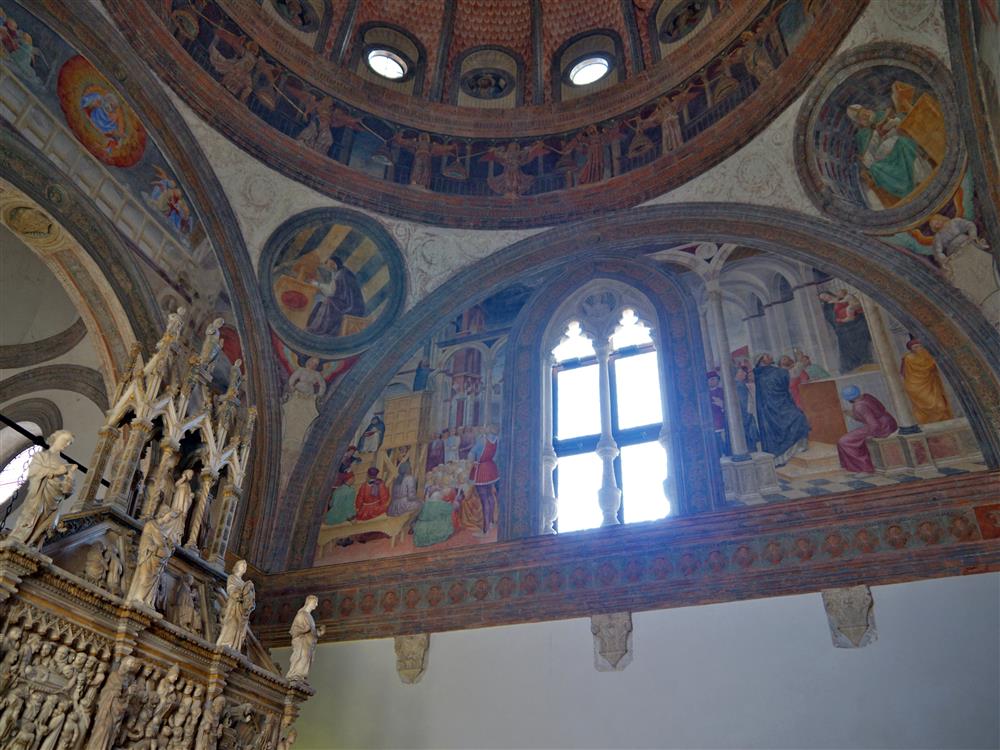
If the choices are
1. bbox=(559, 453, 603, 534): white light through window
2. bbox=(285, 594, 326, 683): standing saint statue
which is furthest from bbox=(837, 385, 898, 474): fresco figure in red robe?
bbox=(285, 594, 326, 683): standing saint statue

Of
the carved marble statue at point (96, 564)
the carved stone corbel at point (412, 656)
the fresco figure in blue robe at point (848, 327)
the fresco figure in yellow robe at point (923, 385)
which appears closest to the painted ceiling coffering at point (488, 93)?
the fresco figure in blue robe at point (848, 327)

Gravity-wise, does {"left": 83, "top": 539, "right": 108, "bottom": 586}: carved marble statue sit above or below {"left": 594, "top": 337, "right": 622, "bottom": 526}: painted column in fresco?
below

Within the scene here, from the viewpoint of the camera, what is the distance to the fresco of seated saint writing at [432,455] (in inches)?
474

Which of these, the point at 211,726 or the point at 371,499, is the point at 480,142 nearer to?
the point at 371,499

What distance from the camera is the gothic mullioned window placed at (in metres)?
11.5

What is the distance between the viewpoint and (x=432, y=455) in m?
12.8

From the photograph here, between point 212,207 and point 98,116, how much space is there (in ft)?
6.65

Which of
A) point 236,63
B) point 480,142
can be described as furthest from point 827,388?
point 236,63

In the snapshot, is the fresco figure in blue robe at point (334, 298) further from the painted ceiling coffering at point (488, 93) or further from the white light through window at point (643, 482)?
the white light through window at point (643, 482)

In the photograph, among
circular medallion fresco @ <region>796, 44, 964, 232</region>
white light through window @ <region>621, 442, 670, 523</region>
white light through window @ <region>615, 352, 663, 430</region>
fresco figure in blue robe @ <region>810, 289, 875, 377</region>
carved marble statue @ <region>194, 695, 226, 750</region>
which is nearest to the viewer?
carved marble statue @ <region>194, 695, 226, 750</region>

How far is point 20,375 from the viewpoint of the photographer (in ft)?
43.1

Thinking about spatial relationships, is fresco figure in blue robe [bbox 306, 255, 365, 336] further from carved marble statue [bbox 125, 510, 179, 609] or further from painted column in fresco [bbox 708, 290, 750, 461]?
carved marble statue [bbox 125, 510, 179, 609]

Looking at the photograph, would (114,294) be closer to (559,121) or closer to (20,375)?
(20,375)

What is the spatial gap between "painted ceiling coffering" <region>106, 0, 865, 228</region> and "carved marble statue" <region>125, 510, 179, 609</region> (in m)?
7.02
